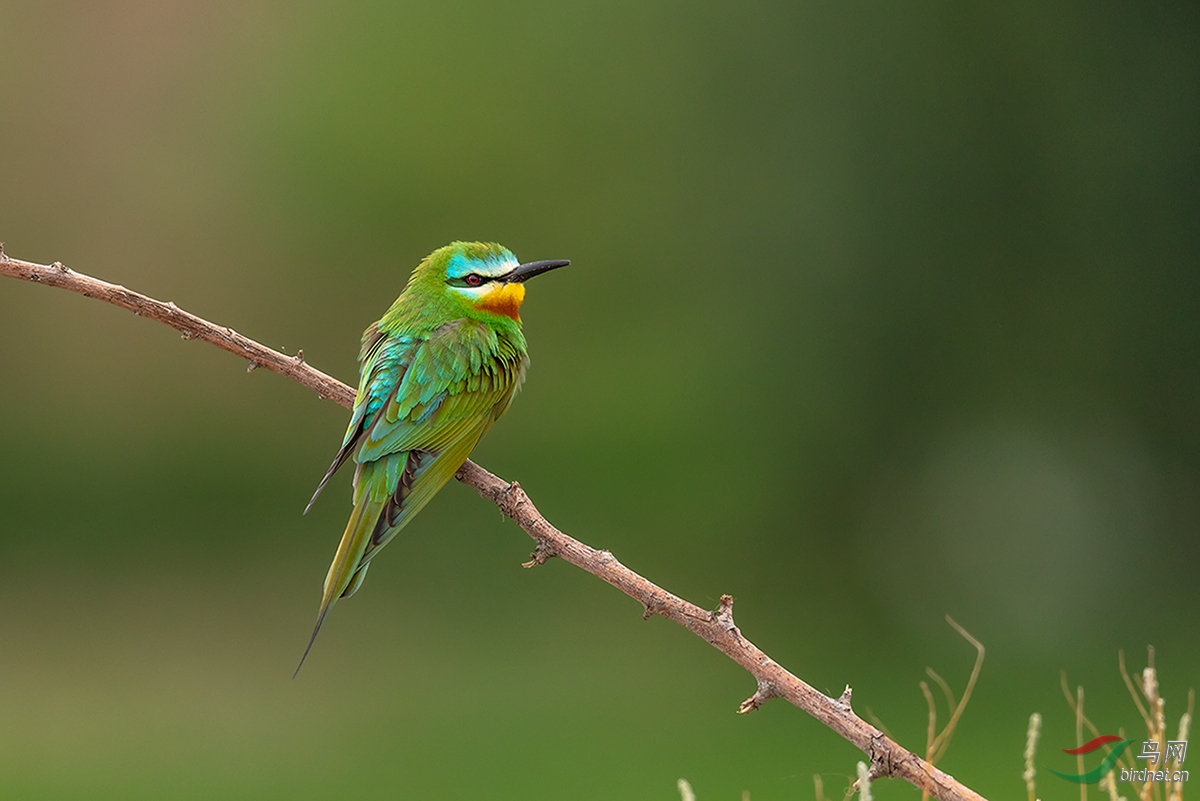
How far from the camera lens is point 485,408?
5.95 ft

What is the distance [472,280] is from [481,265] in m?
0.03

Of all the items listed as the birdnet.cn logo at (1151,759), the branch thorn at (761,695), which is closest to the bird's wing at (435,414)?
the branch thorn at (761,695)

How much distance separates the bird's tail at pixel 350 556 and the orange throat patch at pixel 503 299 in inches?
18.9

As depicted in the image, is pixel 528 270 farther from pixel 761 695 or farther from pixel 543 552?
pixel 761 695

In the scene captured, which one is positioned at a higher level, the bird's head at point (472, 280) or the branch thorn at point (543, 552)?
the bird's head at point (472, 280)

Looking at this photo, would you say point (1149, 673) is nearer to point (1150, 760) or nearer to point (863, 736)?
point (1150, 760)

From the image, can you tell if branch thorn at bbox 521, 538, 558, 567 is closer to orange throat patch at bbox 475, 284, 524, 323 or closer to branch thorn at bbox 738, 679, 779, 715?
branch thorn at bbox 738, 679, 779, 715

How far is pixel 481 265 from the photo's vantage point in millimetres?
1898

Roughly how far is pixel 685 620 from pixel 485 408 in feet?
2.02

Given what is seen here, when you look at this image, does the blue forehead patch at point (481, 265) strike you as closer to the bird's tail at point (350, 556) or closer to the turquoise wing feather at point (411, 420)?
the turquoise wing feather at point (411, 420)

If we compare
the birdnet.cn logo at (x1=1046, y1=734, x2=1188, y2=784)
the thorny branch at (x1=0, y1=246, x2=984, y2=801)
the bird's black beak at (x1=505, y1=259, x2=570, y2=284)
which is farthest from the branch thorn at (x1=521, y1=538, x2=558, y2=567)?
the birdnet.cn logo at (x1=1046, y1=734, x2=1188, y2=784)

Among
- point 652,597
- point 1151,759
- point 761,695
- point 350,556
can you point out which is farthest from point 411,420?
point 1151,759

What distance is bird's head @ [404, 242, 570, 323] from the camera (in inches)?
74.8

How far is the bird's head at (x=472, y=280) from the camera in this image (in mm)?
1899
